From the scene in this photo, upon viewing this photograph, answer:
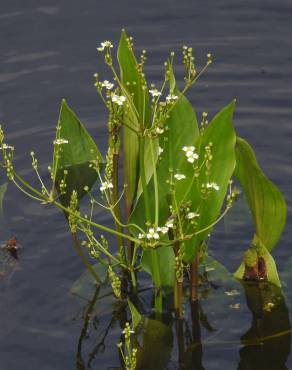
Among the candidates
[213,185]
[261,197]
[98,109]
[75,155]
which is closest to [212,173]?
[213,185]

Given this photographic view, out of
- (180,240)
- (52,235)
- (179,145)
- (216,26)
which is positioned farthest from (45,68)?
(180,240)

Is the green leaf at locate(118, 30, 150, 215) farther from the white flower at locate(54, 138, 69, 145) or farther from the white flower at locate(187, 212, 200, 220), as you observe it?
the white flower at locate(187, 212, 200, 220)

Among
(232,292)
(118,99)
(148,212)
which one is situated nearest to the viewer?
(118,99)

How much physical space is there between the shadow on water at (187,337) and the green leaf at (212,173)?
62cm

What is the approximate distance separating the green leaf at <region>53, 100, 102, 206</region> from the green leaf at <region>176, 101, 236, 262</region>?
0.62 metres

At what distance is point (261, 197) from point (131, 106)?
0.93m

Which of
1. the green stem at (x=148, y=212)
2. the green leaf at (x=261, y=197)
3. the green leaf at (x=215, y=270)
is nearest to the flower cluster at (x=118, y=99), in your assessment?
the green stem at (x=148, y=212)

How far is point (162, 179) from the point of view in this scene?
5070mm

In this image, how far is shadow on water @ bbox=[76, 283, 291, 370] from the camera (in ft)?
17.0

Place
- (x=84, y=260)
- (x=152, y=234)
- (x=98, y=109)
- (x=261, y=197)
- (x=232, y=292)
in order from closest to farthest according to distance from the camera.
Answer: (x=152, y=234) → (x=261, y=197) → (x=84, y=260) → (x=232, y=292) → (x=98, y=109)

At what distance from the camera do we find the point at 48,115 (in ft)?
24.0

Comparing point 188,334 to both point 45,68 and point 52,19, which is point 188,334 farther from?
point 52,19

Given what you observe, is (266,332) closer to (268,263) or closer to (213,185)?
(268,263)

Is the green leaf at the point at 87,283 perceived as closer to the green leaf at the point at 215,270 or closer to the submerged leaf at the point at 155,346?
the submerged leaf at the point at 155,346
